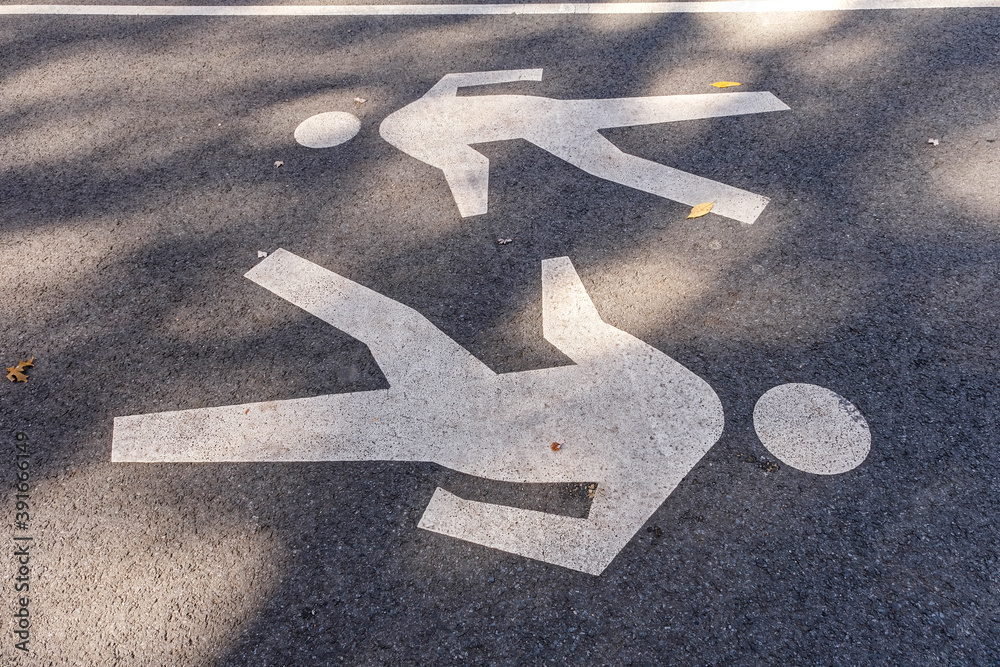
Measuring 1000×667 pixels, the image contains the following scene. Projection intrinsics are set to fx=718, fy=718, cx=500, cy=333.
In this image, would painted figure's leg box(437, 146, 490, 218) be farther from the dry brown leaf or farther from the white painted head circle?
the dry brown leaf

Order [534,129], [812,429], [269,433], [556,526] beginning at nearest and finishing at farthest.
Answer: [556,526], [812,429], [269,433], [534,129]

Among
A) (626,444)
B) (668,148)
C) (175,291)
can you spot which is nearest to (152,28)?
(175,291)

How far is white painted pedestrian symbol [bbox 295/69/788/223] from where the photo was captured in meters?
3.66

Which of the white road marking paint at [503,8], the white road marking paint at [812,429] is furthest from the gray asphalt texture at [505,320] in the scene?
the white road marking paint at [503,8]

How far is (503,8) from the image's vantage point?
17.3ft

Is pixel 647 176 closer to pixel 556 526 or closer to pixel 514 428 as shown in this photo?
pixel 514 428

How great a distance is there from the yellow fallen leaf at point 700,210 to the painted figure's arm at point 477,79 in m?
1.59

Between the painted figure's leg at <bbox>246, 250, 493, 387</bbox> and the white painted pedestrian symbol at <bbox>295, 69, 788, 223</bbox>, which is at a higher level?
the white painted pedestrian symbol at <bbox>295, 69, 788, 223</bbox>

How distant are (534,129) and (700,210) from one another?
3.72 ft

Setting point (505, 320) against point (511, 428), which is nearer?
point (511, 428)

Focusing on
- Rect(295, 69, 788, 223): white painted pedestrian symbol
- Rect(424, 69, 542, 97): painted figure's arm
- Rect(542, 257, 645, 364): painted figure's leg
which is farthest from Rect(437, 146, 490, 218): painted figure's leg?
Rect(424, 69, 542, 97): painted figure's arm

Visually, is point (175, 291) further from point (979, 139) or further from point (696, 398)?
point (979, 139)

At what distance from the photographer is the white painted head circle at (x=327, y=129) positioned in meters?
4.11

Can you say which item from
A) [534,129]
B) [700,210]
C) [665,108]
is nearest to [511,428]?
[700,210]
